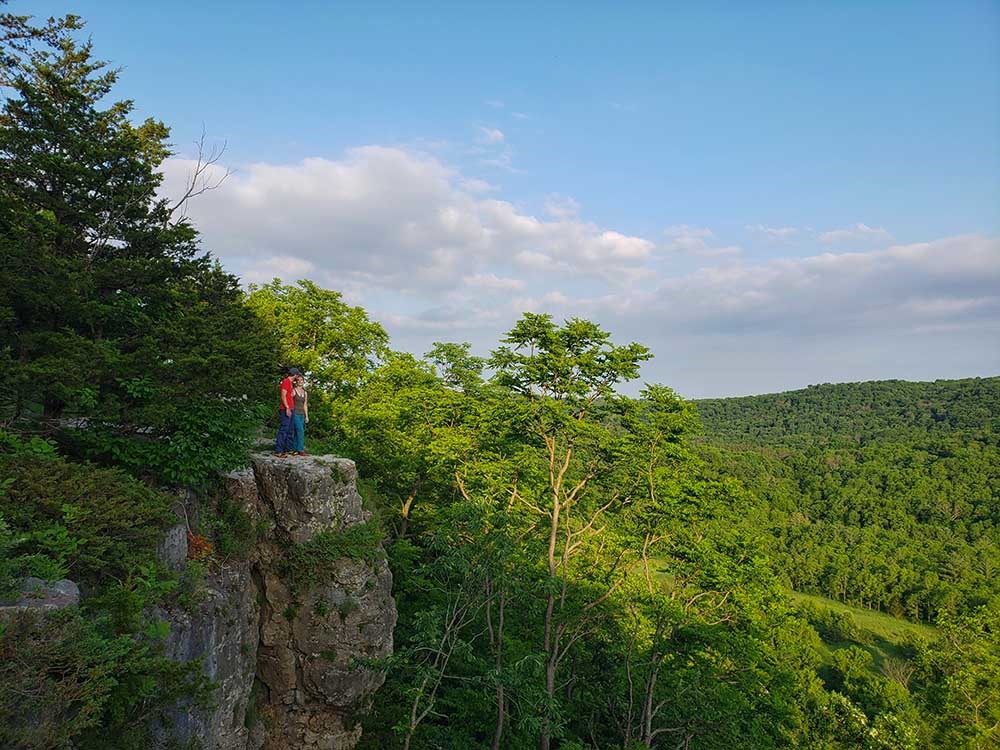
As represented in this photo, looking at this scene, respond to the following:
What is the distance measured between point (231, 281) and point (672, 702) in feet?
64.4

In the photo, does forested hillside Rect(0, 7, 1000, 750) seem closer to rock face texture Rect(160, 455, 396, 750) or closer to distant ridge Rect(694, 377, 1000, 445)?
rock face texture Rect(160, 455, 396, 750)

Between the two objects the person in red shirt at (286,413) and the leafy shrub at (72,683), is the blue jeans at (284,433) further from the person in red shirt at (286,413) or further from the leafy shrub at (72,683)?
the leafy shrub at (72,683)

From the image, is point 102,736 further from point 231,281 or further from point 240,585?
point 231,281

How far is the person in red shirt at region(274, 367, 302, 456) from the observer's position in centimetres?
1073

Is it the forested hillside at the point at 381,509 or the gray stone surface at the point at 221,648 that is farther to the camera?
the gray stone surface at the point at 221,648

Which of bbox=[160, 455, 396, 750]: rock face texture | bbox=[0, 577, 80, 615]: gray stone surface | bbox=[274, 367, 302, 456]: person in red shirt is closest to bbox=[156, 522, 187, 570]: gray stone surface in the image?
bbox=[0, 577, 80, 615]: gray stone surface

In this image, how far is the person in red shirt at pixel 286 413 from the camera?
1073cm

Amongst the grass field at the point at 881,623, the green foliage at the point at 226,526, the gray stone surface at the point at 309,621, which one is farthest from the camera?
the grass field at the point at 881,623

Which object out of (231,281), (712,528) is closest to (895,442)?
(712,528)

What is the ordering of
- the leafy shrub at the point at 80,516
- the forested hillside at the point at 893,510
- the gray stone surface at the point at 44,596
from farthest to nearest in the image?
the forested hillside at the point at 893,510 → the leafy shrub at the point at 80,516 → the gray stone surface at the point at 44,596

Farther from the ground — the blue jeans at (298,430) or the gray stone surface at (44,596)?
the blue jeans at (298,430)

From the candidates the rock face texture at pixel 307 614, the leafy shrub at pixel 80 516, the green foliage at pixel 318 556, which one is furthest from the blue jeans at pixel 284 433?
the leafy shrub at pixel 80 516

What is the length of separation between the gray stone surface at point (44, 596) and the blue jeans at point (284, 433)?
21.6 feet

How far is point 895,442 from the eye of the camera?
117438 millimetres
